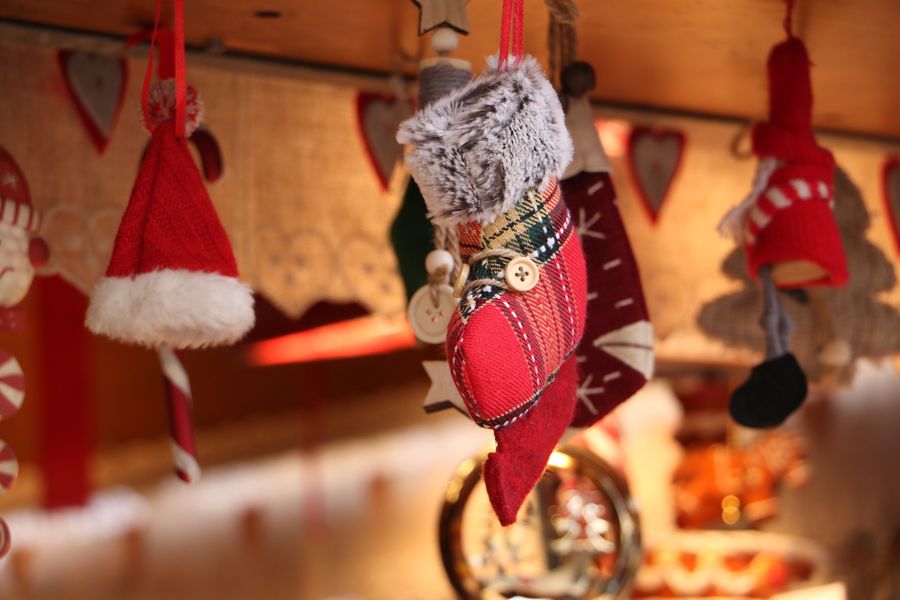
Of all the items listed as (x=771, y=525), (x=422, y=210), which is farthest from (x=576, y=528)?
(x=771, y=525)

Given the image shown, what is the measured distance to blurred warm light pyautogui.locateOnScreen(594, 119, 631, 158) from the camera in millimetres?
1594

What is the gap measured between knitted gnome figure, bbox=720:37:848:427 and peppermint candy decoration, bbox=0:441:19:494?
0.73m

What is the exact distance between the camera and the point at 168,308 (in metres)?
0.90

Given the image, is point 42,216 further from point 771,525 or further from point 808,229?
point 771,525

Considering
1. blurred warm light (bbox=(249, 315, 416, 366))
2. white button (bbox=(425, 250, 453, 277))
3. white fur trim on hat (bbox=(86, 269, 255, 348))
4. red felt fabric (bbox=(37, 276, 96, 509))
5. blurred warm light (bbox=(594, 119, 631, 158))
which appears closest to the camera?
white fur trim on hat (bbox=(86, 269, 255, 348))

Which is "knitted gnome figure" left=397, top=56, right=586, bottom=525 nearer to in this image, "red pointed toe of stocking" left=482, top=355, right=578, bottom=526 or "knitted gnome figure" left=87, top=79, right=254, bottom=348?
"red pointed toe of stocking" left=482, top=355, right=578, bottom=526

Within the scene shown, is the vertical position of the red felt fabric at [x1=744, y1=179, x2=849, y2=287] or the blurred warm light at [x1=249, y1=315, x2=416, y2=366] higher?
the red felt fabric at [x1=744, y1=179, x2=849, y2=287]

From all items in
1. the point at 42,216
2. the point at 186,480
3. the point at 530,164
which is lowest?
the point at 186,480

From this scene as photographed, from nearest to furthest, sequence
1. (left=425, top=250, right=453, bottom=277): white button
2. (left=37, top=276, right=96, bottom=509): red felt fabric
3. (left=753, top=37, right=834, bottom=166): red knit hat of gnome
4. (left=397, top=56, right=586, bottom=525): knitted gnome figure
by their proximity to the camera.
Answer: (left=397, top=56, right=586, bottom=525): knitted gnome figure
(left=425, top=250, right=453, bottom=277): white button
(left=753, top=37, right=834, bottom=166): red knit hat of gnome
(left=37, top=276, right=96, bottom=509): red felt fabric

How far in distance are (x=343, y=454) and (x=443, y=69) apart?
2067mm

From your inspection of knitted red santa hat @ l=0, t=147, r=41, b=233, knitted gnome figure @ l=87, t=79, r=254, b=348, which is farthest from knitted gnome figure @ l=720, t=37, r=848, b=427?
knitted red santa hat @ l=0, t=147, r=41, b=233

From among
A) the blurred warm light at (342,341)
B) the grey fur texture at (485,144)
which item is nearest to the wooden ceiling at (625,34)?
the grey fur texture at (485,144)

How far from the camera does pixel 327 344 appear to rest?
2793 mm

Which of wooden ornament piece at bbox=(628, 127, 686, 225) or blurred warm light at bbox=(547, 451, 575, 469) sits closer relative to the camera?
blurred warm light at bbox=(547, 451, 575, 469)
